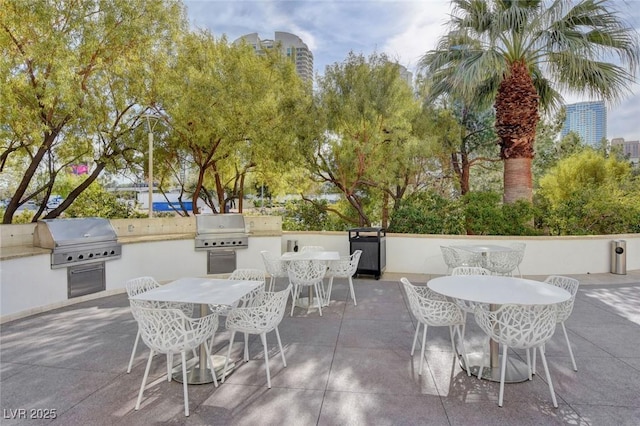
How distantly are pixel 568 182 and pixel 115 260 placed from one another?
39.9ft

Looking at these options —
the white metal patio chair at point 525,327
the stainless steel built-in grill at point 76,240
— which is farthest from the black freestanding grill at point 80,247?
the white metal patio chair at point 525,327

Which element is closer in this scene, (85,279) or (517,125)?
(85,279)

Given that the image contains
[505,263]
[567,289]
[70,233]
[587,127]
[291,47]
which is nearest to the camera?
[567,289]

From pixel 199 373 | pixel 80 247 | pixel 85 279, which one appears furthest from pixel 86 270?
pixel 199 373

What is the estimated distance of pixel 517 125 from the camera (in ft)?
24.4

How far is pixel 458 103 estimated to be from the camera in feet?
32.5

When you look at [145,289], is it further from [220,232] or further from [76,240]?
[220,232]

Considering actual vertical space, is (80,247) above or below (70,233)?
below

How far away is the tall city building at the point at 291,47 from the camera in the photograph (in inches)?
358

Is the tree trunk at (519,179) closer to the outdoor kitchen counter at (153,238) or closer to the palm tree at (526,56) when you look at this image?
the palm tree at (526,56)

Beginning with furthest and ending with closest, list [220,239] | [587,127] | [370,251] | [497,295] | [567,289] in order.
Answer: [587,127] < [370,251] < [220,239] < [567,289] < [497,295]

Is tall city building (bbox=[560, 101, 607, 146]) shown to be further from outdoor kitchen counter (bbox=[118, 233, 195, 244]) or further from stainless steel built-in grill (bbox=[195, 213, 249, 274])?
outdoor kitchen counter (bbox=[118, 233, 195, 244])

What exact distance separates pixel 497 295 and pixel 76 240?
5.45m

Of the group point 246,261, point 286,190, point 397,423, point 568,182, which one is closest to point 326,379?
point 397,423
